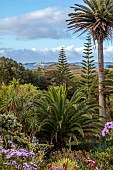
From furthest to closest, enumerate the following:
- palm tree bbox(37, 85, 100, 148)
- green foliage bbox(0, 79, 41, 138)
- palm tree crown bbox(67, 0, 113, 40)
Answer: palm tree crown bbox(67, 0, 113, 40)
palm tree bbox(37, 85, 100, 148)
green foliage bbox(0, 79, 41, 138)

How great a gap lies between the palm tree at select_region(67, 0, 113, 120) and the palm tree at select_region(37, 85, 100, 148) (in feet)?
31.4

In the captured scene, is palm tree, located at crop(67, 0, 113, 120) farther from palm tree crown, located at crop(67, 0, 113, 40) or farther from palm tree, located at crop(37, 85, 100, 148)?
palm tree, located at crop(37, 85, 100, 148)

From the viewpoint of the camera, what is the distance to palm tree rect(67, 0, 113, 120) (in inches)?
877

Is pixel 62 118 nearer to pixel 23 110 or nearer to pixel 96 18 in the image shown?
pixel 23 110

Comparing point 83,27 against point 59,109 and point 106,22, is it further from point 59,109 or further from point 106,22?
point 59,109

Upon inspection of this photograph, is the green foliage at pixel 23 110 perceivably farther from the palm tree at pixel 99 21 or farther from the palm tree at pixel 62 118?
the palm tree at pixel 99 21

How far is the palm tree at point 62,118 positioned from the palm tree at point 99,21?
31.4 ft

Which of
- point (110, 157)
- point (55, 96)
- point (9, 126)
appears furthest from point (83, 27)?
point (110, 157)

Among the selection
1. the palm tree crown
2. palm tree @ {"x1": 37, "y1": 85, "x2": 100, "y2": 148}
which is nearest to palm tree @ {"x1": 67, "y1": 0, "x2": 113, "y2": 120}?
the palm tree crown

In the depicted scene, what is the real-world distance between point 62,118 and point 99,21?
11000 millimetres

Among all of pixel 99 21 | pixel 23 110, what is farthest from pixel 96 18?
pixel 23 110

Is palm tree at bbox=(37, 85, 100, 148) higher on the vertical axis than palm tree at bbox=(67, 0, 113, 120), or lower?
lower

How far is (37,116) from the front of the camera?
12312mm

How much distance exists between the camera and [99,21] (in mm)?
22062
